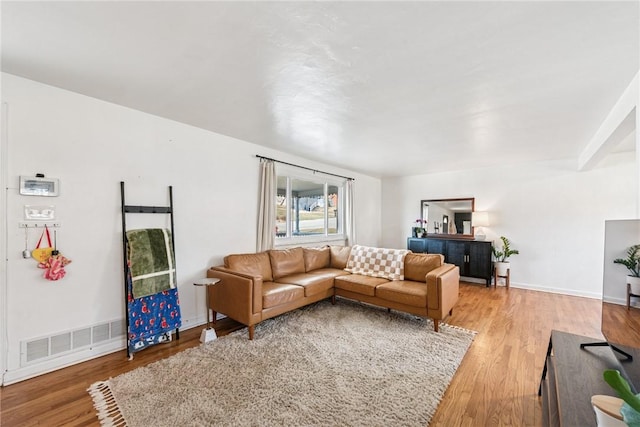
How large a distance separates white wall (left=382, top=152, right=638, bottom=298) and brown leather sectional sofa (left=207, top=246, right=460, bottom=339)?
2.50m

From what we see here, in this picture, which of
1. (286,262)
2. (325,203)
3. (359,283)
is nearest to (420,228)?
(325,203)

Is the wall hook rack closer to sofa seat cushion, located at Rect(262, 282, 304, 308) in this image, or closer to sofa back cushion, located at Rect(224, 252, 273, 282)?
sofa back cushion, located at Rect(224, 252, 273, 282)

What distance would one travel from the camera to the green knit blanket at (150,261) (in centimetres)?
254

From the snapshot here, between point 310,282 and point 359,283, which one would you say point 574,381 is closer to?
point 359,283

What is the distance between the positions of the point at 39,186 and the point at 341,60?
2.65m

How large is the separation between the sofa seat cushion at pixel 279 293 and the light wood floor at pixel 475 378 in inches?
24.4

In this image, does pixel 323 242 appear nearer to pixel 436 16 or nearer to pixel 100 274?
pixel 100 274

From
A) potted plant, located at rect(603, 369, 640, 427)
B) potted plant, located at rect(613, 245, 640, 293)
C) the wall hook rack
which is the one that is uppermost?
the wall hook rack

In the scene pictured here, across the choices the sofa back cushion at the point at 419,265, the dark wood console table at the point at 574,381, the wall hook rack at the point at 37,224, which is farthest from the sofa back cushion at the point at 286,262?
the dark wood console table at the point at 574,381

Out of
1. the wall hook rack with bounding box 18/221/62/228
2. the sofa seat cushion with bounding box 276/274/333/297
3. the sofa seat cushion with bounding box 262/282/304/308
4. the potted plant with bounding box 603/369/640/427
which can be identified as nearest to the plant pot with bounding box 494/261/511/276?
the sofa seat cushion with bounding box 276/274/333/297

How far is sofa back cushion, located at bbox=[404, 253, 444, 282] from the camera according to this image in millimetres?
3488

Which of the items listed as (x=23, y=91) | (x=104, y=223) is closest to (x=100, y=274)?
(x=104, y=223)

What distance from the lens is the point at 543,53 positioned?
1.72m

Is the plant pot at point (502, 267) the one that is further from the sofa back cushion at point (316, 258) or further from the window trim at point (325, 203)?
the sofa back cushion at point (316, 258)
